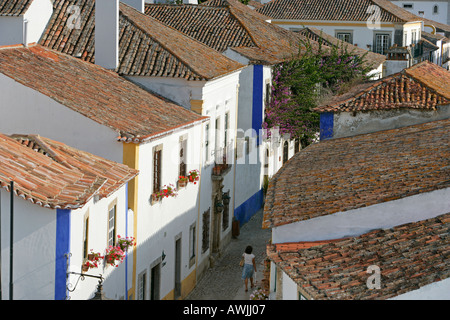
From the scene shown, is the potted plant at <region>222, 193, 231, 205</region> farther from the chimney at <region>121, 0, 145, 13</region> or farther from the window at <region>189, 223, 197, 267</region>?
the chimney at <region>121, 0, 145, 13</region>

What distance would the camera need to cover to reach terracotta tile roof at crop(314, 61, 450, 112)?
82.0ft

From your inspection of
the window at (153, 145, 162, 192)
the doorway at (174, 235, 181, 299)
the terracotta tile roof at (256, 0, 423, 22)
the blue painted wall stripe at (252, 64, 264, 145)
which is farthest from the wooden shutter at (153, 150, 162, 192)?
the terracotta tile roof at (256, 0, 423, 22)

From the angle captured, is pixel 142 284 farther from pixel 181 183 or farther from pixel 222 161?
pixel 222 161

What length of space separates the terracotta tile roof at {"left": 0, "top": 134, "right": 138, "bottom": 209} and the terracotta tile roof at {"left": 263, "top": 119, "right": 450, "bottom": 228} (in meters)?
3.05

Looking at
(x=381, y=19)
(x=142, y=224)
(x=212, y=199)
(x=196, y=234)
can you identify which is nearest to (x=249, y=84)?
(x=212, y=199)

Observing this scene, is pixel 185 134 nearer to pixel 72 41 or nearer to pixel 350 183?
pixel 72 41

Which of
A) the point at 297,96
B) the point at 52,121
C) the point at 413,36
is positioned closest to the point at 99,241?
the point at 52,121

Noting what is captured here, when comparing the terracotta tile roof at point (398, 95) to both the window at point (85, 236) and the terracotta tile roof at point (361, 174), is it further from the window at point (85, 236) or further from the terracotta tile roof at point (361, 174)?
the window at point (85, 236)

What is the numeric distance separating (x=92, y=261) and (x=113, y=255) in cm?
137

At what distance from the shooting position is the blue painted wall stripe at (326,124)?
26016mm

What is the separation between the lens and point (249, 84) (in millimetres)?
33781

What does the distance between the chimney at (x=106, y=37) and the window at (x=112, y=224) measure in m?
8.67

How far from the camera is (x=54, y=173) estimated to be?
50.7ft

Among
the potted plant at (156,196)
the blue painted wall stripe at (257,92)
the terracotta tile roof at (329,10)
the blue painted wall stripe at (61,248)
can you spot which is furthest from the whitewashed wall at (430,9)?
the blue painted wall stripe at (61,248)
